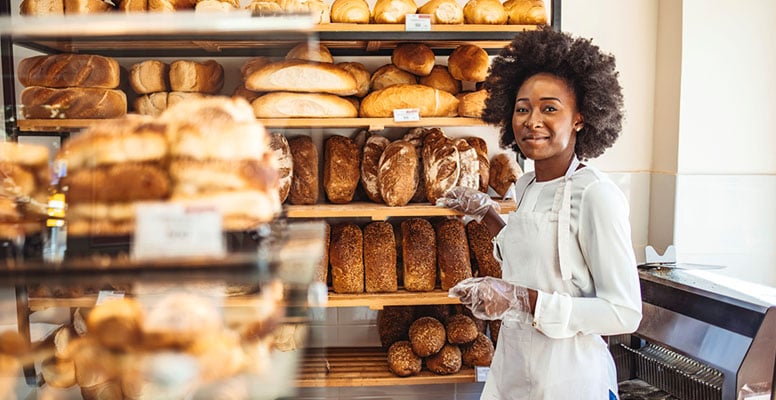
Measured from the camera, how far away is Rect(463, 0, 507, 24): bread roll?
87.2 inches

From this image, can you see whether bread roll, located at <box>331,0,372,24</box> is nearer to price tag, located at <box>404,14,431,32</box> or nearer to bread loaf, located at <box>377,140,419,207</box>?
price tag, located at <box>404,14,431,32</box>

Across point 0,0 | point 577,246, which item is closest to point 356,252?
point 577,246

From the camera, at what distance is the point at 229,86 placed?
0.73 metres

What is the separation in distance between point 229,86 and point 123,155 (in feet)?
0.54

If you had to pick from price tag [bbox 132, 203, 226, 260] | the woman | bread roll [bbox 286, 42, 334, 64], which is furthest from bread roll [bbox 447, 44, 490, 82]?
price tag [bbox 132, 203, 226, 260]

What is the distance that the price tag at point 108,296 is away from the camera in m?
0.65

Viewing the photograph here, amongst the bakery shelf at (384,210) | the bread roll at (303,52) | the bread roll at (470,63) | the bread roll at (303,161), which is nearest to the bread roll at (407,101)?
the bread roll at (470,63)

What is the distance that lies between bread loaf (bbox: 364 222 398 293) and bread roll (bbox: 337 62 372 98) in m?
0.63

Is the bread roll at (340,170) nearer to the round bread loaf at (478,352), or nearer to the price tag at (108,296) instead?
the round bread loaf at (478,352)

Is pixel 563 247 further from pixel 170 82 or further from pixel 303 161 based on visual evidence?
pixel 170 82

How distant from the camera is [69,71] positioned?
76 centimetres

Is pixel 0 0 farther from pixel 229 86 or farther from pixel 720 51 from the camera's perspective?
pixel 720 51

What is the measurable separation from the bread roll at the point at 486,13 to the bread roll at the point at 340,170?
751 mm

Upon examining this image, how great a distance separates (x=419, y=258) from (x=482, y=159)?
54cm
